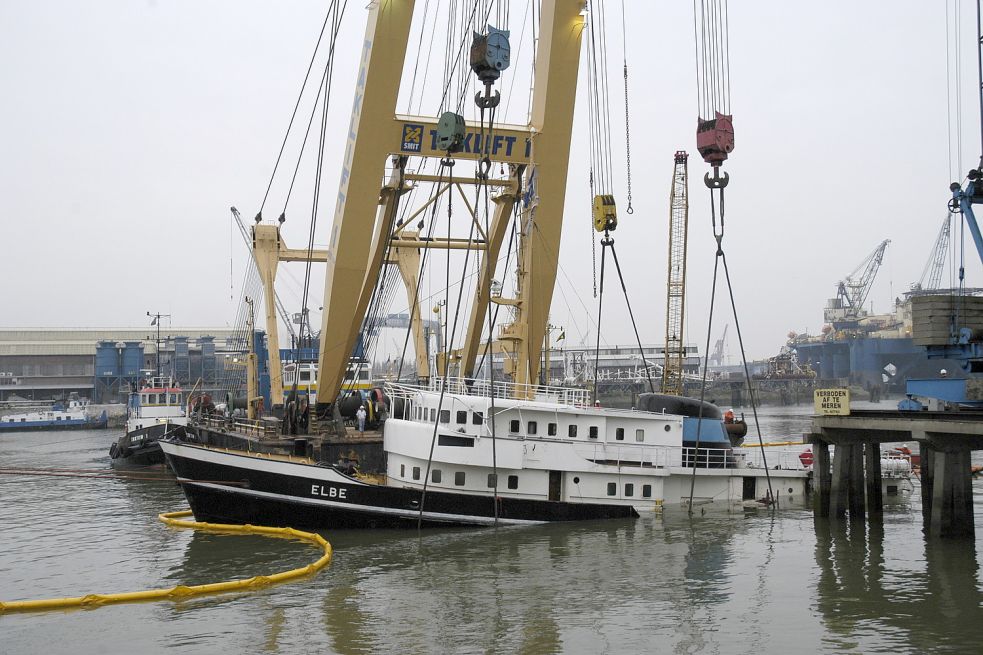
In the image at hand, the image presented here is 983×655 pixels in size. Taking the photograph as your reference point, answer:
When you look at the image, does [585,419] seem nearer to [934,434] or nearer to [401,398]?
[401,398]

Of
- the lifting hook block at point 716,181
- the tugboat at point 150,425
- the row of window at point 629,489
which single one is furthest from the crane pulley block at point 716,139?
the tugboat at point 150,425

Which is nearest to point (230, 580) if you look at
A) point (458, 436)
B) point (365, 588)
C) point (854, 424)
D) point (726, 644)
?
point (365, 588)

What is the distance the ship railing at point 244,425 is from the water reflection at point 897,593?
18.3m

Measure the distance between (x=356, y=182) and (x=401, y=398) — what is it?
717 centimetres

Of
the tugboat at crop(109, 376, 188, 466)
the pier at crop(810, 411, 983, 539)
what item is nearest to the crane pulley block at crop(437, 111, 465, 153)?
the pier at crop(810, 411, 983, 539)

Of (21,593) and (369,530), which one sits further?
(369,530)

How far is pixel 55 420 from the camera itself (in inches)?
3403

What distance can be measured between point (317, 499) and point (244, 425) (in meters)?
11.8

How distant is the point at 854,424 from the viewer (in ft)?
69.0

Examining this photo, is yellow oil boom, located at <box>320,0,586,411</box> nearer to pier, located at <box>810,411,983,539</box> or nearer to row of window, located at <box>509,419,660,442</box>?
row of window, located at <box>509,419,660,442</box>

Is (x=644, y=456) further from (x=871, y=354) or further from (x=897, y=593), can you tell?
(x=871, y=354)

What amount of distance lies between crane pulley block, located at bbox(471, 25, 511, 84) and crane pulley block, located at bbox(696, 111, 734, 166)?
511 centimetres

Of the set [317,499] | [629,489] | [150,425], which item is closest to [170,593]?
[317,499]

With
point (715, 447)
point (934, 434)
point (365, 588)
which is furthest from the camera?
point (715, 447)
